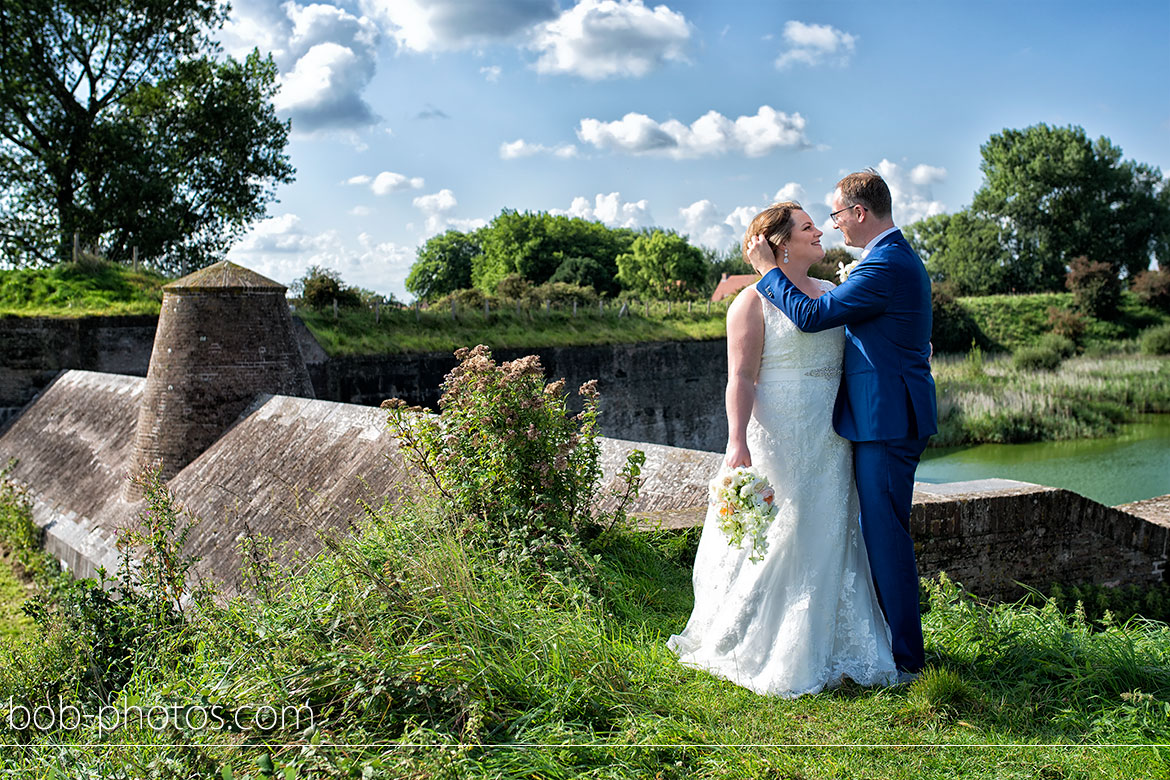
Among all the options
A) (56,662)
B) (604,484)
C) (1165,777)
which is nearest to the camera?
(1165,777)

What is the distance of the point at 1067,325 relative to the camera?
42.9 metres

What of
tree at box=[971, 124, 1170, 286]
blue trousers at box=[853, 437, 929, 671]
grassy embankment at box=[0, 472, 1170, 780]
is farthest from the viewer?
tree at box=[971, 124, 1170, 286]

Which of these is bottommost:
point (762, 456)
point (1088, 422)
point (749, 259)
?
point (1088, 422)

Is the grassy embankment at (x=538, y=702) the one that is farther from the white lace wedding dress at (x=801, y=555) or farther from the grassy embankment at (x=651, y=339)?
the grassy embankment at (x=651, y=339)

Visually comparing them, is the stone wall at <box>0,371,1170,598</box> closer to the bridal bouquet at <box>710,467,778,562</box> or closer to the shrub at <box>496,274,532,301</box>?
the bridal bouquet at <box>710,467,778,562</box>

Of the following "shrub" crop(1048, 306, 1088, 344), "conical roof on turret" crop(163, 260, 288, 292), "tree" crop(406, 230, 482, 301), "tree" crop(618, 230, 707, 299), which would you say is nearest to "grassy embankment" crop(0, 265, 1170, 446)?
"shrub" crop(1048, 306, 1088, 344)

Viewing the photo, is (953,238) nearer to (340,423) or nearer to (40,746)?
(340,423)

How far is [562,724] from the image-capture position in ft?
9.45

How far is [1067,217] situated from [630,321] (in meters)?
45.5

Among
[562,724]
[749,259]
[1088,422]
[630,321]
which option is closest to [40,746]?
[562,724]

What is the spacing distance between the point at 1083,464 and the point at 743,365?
72.3 ft

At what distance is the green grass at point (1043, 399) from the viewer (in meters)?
26.2

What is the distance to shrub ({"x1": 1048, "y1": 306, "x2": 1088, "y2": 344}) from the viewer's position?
42750mm

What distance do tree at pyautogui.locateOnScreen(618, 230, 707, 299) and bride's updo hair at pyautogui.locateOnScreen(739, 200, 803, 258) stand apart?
184ft
